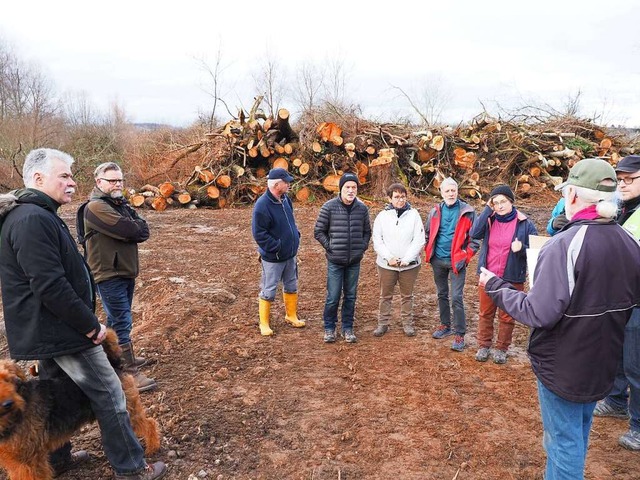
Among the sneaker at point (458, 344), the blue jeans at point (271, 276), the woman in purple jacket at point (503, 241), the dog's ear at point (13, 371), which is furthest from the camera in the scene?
the blue jeans at point (271, 276)

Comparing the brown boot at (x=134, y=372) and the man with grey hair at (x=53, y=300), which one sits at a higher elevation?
the man with grey hair at (x=53, y=300)

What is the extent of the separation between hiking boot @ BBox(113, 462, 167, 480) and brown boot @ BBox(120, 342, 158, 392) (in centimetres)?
111

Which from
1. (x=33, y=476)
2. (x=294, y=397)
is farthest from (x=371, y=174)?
(x=33, y=476)

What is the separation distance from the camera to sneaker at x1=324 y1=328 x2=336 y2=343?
4902 millimetres

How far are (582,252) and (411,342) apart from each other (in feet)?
10.1

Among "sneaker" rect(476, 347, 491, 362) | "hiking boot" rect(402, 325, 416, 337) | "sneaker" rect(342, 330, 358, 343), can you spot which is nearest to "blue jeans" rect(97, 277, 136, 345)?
"sneaker" rect(342, 330, 358, 343)

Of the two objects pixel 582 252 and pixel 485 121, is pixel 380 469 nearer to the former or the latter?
pixel 582 252

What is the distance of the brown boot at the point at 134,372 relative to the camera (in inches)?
149

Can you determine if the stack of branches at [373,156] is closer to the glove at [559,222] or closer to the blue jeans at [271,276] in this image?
the blue jeans at [271,276]

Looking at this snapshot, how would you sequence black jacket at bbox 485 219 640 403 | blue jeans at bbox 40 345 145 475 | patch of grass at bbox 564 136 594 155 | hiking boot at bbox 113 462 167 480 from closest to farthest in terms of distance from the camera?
black jacket at bbox 485 219 640 403 < blue jeans at bbox 40 345 145 475 < hiking boot at bbox 113 462 167 480 < patch of grass at bbox 564 136 594 155

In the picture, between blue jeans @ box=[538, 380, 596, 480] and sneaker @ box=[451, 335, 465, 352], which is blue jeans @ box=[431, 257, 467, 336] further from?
blue jeans @ box=[538, 380, 596, 480]

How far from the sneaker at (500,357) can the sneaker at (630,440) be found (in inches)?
50.7

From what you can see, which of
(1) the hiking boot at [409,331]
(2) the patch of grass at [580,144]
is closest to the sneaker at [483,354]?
(1) the hiking boot at [409,331]

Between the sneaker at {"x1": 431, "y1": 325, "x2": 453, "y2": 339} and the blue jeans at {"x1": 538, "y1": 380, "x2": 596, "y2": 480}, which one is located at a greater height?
the blue jeans at {"x1": 538, "y1": 380, "x2": 596, "y2": 480}
